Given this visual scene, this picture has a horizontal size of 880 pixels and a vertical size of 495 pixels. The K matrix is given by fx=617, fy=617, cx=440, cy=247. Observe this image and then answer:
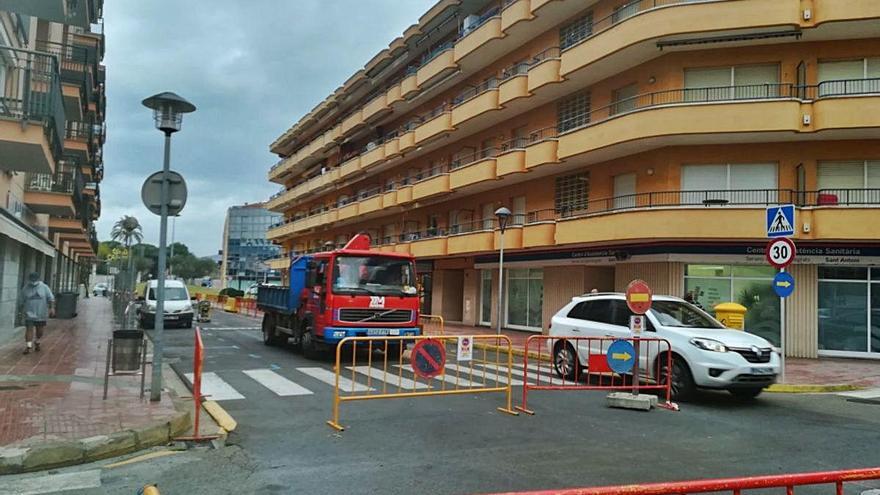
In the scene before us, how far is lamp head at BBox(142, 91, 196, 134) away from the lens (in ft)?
28.1

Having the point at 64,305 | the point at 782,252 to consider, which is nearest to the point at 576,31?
the point at 782,252

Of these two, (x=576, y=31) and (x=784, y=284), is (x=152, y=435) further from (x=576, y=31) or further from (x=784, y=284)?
(x=576, y=31)

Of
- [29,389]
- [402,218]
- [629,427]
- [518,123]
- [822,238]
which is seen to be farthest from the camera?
[402,218]

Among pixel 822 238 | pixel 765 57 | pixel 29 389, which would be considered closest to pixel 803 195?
pixel 822 238

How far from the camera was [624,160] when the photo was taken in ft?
70.7

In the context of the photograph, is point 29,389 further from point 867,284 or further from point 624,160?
point 867,284

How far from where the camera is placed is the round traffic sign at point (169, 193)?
855 centimetres

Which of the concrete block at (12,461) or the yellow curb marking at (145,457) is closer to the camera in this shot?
the concrete block at (12,461)

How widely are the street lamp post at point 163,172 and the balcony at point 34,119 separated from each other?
455cm

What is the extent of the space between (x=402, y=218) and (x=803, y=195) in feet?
78.5

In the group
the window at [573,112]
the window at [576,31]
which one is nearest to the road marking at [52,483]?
the window at [573,112]

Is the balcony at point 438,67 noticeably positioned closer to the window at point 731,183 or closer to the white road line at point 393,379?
the window at point 731,183

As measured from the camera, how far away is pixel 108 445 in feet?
20.8

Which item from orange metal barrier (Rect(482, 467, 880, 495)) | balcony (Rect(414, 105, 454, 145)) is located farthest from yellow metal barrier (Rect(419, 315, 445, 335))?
orange metal barrier (Rect(482, 467, 880, 495))
